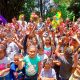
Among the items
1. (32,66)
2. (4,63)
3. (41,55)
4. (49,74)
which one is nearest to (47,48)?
(41,55)

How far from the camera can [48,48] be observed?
12.4m

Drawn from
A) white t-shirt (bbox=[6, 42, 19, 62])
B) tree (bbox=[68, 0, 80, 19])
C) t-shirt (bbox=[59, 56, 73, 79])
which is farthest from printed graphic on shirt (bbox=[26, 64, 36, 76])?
tree (bbox=[68, 0, 80, 19])

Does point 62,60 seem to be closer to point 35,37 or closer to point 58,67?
point 58,67

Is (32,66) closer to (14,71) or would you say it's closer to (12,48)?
(14,71)

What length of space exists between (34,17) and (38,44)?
4.11 m

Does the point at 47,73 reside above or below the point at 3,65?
below

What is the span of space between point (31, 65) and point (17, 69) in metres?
0.37

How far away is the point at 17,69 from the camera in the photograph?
33.9ft

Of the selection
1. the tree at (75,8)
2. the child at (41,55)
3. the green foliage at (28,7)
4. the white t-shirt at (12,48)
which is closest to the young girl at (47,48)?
the child at (41,55)

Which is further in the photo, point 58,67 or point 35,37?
point 35,37

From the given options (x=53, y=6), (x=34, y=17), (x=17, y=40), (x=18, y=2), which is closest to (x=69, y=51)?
(x=17, y=40)

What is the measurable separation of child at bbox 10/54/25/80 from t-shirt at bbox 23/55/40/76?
0.12 m

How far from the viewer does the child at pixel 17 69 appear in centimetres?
1028

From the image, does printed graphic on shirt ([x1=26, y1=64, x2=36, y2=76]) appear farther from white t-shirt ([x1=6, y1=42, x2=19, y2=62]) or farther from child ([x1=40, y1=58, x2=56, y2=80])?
white t-shirt ([x1=6, y1=42, x2=19, y2=62])
